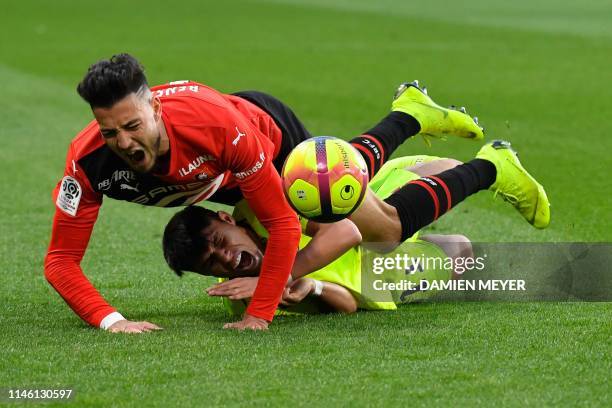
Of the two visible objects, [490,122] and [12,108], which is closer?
[490,122]

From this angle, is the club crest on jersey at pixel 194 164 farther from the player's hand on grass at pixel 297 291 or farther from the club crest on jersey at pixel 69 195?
the player's hand on grass at pixel 297 291

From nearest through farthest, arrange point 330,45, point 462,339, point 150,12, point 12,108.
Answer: point 462,339 → point 12,108 → point 330,45 → point 150,12

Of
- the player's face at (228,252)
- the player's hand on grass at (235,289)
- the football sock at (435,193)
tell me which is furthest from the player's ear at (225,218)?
the football sock at (435,193)

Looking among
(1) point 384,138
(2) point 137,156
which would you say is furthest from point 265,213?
(1) point 384,138

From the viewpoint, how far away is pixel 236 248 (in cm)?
663

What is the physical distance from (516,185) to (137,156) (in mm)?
2972

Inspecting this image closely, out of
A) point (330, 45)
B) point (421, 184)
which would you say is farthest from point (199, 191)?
point (330, 45)

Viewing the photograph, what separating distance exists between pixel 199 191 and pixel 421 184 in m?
1.55

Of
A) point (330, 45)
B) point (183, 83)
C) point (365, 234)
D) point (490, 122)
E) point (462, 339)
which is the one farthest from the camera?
point (330, 45)

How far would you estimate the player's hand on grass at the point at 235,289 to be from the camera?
6461 millimetres

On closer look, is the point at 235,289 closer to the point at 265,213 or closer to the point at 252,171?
the point at 265,213

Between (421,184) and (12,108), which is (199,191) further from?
(12,108)

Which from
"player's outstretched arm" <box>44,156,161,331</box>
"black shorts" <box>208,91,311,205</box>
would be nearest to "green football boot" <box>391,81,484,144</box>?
Result: "black shorts" <box>208,91,311,205</box>

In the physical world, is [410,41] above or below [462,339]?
below
